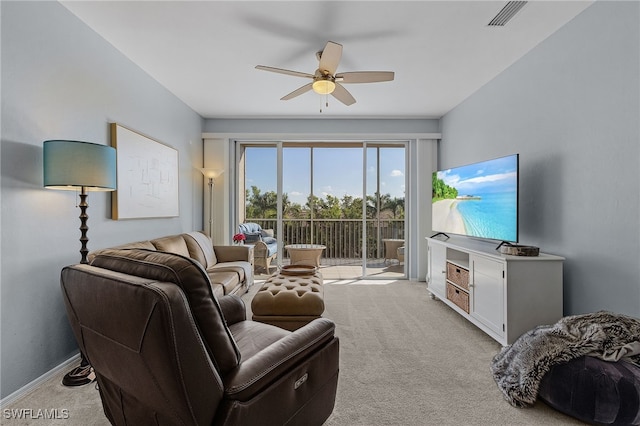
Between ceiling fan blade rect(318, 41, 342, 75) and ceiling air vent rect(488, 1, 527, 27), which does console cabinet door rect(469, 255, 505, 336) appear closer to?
ceiling air vent rect(488, 1, 527, 27)

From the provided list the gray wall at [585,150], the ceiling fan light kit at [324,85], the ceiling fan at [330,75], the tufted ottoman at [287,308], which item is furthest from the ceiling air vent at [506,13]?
the tufted ottoman at [287,308]

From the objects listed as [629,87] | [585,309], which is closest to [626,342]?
[585,309]

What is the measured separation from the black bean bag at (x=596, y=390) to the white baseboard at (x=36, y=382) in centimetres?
308

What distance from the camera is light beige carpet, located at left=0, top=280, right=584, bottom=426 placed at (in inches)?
67.8

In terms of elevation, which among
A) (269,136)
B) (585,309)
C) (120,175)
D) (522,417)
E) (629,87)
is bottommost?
(522,417)

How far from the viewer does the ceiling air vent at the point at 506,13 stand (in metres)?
2.24

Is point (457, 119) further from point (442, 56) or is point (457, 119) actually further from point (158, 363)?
point (158, 363)

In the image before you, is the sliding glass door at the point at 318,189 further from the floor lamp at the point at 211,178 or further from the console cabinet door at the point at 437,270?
the console cabinet door at the point at 437,270

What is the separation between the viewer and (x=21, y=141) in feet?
6.38

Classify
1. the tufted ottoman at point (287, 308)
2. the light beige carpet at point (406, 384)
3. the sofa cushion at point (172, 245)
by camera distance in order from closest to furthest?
the light beige carpet at point (406, 384) < the tufted ottoman at point (287, 308) < the sofa cushion at point (172, 245)

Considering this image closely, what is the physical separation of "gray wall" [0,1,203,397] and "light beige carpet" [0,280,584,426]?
35 centimetres

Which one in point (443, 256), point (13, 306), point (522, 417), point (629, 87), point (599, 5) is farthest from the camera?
point (443, 256)

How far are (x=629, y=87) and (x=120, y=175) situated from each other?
3.91 m

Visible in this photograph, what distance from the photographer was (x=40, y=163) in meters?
2.08
